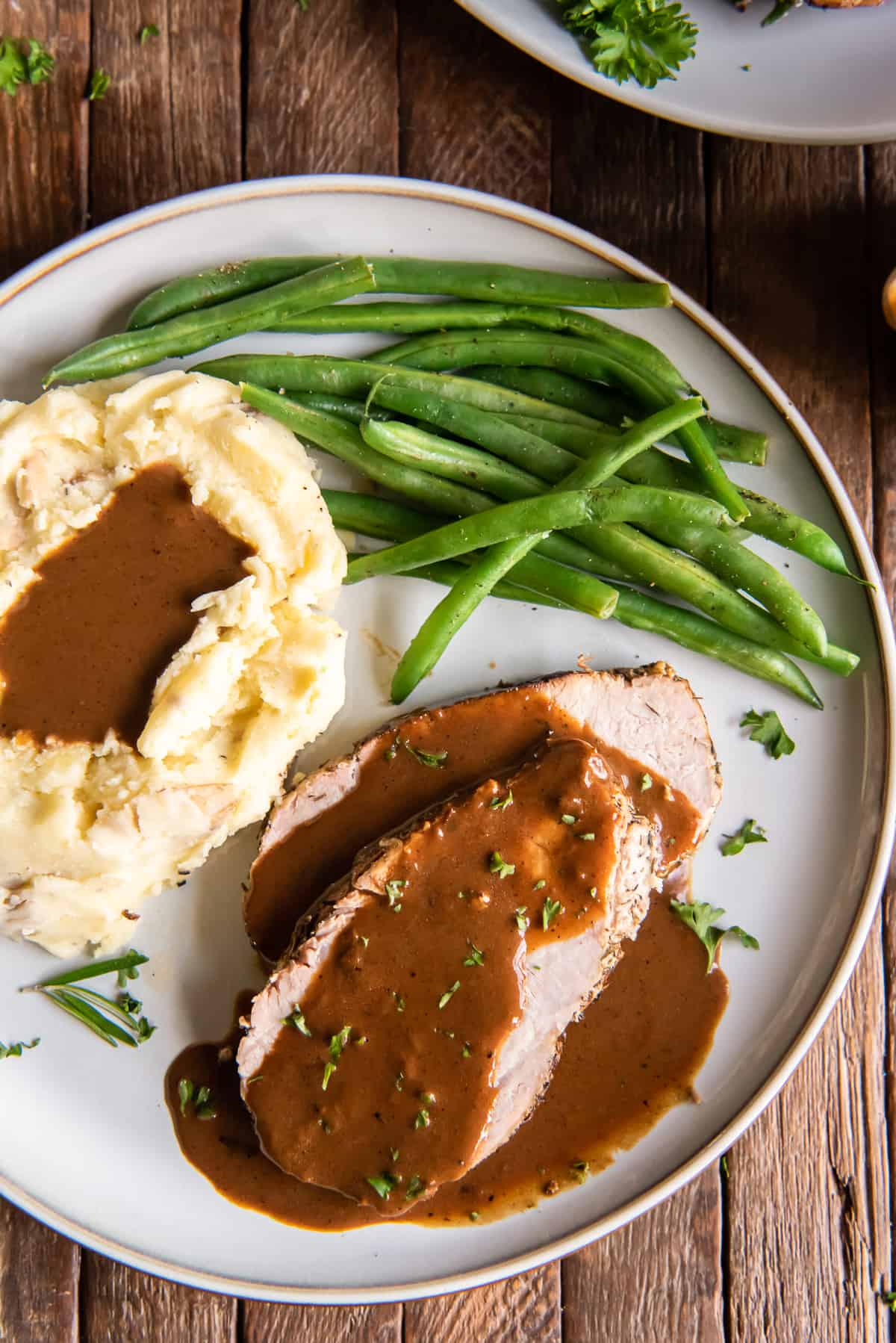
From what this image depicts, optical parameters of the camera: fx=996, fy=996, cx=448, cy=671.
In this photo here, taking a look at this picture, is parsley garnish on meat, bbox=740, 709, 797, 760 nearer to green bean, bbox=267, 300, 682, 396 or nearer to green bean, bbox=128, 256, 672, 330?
green bean, bbox=267, 300, 682, 396

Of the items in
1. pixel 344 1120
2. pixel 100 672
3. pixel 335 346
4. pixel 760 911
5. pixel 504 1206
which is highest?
pixel 335 346

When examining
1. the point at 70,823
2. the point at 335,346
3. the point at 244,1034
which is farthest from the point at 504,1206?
the point at 335,346

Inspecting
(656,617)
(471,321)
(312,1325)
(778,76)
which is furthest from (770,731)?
(312,1325)

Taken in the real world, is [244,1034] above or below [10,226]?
below

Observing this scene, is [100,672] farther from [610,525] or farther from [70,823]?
[610,525]

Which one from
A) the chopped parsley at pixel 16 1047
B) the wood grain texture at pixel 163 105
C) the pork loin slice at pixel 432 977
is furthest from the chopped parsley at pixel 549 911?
Answer: the wood grain texture at pixel 163 105
